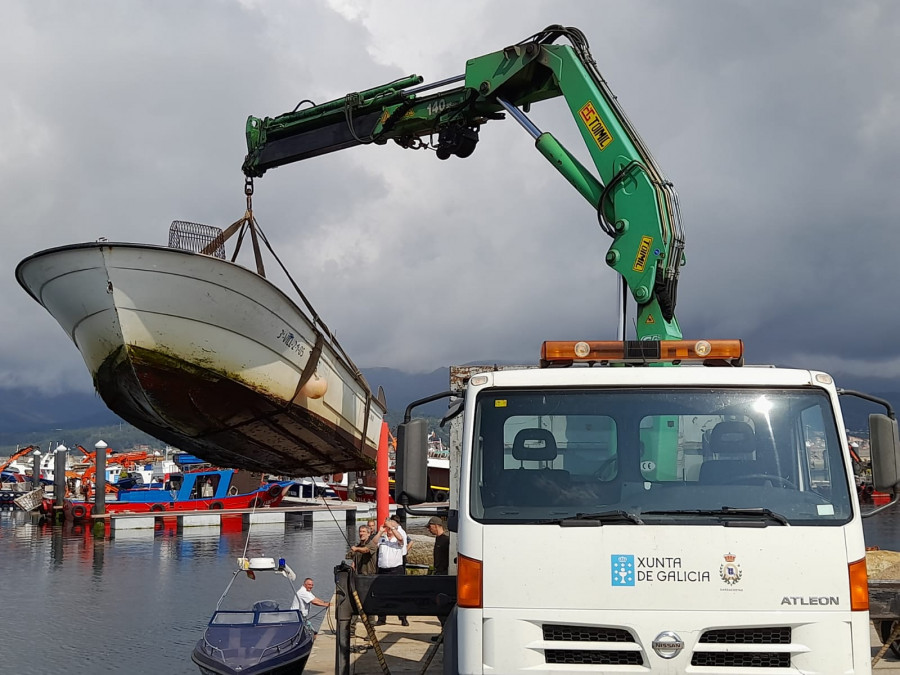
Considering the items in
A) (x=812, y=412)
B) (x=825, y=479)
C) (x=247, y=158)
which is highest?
(x=247, y=158)

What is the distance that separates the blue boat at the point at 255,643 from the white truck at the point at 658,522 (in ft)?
16.4

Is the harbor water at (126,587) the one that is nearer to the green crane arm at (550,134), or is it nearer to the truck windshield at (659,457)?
the green crane arm at (550,134)

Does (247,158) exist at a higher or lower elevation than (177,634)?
higher

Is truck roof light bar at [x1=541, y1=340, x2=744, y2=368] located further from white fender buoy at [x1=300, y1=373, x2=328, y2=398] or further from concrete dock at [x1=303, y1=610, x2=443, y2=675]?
white fender buoy at [x1=300, y1=373, x2=328, y2=398]

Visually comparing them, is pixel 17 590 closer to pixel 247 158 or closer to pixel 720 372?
pixel 247 158

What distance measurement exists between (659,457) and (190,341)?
20.5ft

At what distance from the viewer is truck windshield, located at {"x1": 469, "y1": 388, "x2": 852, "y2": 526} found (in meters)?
4.21

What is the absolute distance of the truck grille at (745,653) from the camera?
3.99 meters

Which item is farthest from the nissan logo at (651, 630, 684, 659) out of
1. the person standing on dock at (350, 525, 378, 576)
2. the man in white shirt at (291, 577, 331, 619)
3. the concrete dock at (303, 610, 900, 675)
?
the man in white shirt at (291, 577, 331, 619)

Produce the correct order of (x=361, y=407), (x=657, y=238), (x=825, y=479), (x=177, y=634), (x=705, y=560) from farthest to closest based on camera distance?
(x=177, y=634)
(x=361, y=407)
(x=657, y=238)
(x=825, y=479)
(x=705, y=560)

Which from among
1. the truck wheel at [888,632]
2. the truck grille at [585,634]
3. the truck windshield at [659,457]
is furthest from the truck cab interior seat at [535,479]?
the truck wheel at [888,632]

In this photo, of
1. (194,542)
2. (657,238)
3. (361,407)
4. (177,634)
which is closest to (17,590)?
(177,634)

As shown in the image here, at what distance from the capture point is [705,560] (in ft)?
13.2

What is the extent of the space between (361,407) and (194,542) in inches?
854
